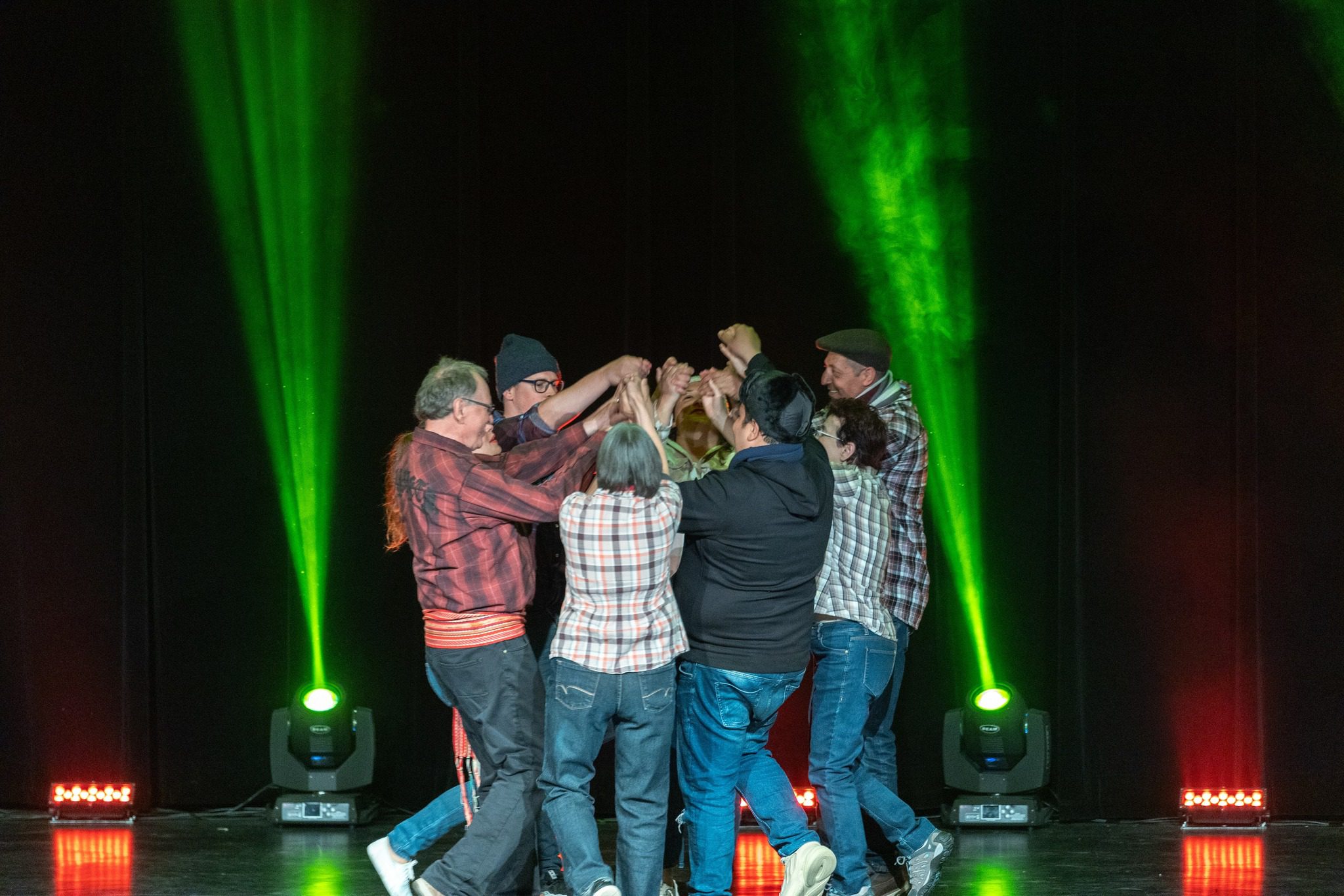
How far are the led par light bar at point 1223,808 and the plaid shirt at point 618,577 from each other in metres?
2.76

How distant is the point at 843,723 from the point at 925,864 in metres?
0.60

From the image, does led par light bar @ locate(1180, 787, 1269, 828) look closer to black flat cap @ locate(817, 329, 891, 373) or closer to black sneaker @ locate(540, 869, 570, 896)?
black flat cap @ locate(817, 329, 891, 373)

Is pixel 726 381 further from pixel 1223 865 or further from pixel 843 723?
pixel 1223 865

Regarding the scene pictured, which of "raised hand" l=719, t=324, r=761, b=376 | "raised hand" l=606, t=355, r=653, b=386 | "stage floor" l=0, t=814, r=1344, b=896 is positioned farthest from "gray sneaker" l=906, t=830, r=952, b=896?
"raised hand" l=606, t=355, r=653, b=386

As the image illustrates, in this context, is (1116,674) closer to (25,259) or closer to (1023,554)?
(1023,554)

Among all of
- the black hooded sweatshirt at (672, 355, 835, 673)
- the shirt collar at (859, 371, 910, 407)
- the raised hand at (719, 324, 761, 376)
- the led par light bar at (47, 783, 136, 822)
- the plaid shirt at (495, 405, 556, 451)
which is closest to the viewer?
the black hooded sweatshirt at (672, 355, 835, 673)

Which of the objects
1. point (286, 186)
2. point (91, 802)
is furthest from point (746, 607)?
point (91, 802)

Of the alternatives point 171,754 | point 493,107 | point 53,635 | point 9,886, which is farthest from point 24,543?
point 493,107

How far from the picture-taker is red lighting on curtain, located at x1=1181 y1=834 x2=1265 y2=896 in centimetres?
470

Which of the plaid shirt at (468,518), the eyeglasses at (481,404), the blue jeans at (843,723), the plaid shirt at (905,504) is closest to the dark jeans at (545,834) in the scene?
the plaid shirt at (468,518)

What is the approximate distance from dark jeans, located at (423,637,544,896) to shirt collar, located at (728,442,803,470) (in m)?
0.81

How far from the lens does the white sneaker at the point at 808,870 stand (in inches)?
159

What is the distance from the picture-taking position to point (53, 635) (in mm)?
6000

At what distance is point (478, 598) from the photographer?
4129 millimetres
